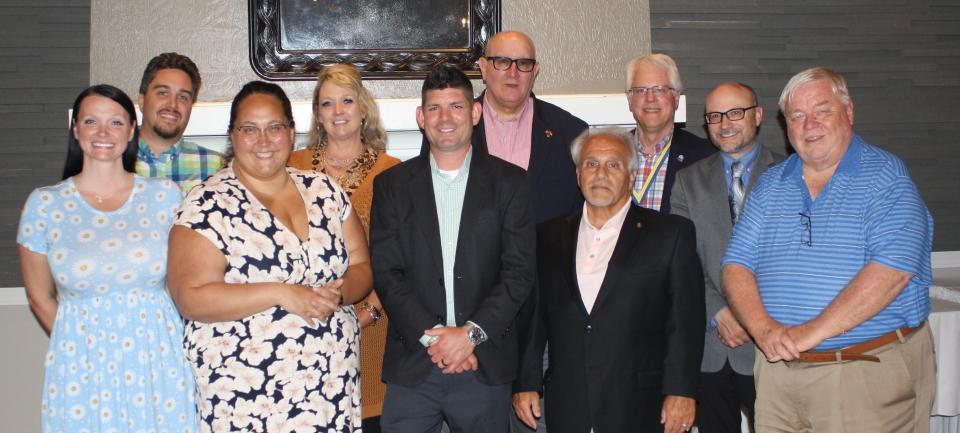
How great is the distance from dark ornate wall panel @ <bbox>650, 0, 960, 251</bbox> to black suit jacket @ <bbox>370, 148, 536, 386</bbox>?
2.22 metres

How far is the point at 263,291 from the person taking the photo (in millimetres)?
2188

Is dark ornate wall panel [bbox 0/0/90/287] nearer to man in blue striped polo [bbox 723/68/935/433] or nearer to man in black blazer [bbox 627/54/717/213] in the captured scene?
man in black blazer [bbox 627/54/717/213]

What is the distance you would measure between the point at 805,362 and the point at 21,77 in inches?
150

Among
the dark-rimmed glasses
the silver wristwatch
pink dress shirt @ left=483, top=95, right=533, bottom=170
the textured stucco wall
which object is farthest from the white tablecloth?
the dark-rimmed glasses

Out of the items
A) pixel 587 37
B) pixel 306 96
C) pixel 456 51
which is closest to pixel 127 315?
pixel 306 96

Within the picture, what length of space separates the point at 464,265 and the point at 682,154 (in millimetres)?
1106

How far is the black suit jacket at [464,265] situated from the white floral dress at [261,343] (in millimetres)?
243

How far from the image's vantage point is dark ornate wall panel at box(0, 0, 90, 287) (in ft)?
13.3

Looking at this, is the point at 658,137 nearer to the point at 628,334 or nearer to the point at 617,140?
the point at 617,140

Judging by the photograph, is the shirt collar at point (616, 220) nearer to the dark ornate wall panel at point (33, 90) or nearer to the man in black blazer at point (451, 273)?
the man in black blazer at point (451, 273)

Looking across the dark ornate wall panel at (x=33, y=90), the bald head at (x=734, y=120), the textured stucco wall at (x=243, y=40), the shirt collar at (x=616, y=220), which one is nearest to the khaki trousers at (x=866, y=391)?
the shirt collar at (x=616, y=220)

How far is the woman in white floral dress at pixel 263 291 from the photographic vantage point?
219 centimetres

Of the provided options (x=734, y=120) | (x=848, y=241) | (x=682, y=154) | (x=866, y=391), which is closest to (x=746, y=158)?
(x=734, y=120)

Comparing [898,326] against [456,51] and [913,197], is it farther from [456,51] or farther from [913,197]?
[456,51]
